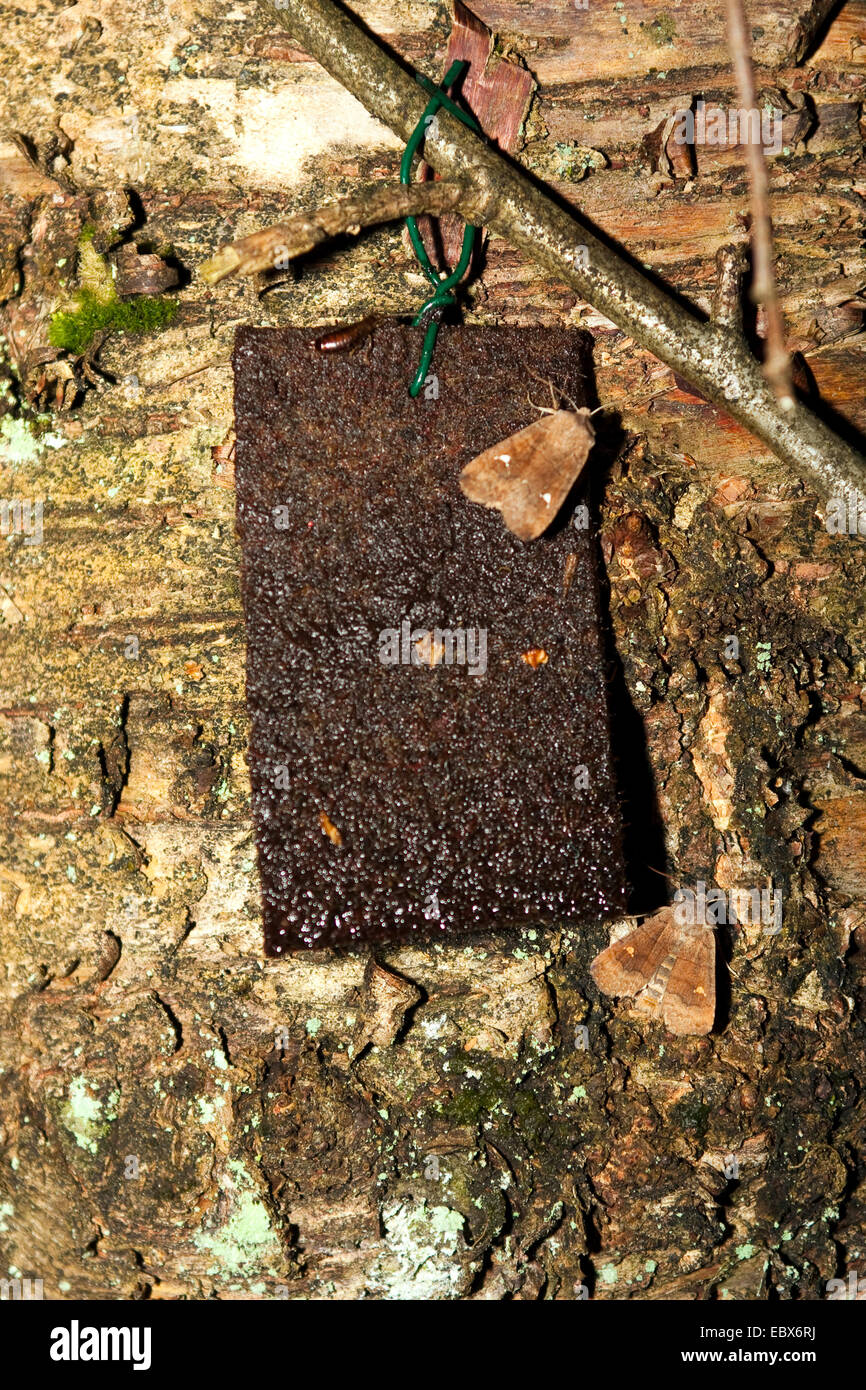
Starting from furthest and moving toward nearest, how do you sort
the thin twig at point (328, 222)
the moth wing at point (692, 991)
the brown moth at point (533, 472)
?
1. the moth wing at point (692, 991)
2. the brown moth at point (533, 472)
3. the thin twig at point (328, 222)

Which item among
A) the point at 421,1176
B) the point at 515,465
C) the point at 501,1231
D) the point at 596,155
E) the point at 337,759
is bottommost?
the point at 501,1231

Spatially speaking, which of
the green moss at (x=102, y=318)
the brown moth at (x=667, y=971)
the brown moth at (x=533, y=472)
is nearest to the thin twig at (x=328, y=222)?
the green moss at (x=102, y=318)

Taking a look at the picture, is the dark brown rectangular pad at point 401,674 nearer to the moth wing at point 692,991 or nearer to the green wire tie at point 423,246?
the green wire tie at point 423,246

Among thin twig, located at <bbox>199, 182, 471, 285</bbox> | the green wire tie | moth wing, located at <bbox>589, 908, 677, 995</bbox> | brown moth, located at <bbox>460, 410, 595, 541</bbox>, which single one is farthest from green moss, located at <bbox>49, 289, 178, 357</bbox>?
moth wing, located at <bbox>589, 908, 677, 995</bbox>

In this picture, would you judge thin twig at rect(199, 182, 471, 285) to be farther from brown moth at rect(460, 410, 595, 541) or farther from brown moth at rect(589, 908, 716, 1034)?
brown moth at rect(589, 908, 716, 1034)

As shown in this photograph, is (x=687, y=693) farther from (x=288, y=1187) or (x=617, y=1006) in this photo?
(x=288, y=1187)
